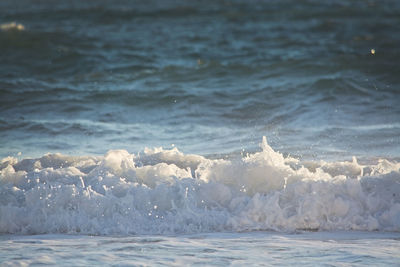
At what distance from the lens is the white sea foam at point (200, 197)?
16.8 ft

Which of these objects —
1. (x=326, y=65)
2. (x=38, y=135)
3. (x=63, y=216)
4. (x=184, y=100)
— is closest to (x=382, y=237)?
(x=63, y=216)

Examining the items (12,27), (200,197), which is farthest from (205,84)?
(12,27)

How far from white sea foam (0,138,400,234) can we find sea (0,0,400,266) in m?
0.01

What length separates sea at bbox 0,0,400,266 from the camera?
4758 millimetres

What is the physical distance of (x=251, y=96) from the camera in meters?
10.3

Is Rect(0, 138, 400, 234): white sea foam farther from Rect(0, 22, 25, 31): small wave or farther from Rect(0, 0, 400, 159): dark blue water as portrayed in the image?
Rect(0, 22, 25, 31): small wave

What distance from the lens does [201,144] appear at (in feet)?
25.3

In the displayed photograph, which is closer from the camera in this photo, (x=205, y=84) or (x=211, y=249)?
(x=211, y=249)

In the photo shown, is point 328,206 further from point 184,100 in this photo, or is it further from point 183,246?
point 184,100

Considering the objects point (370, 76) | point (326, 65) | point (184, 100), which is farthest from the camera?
point (326, 65)

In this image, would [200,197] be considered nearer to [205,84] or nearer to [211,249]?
[211,249]

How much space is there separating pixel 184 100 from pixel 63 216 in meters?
5.32

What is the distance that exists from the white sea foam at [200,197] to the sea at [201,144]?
0.6 inches

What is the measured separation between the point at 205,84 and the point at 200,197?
6.00m
